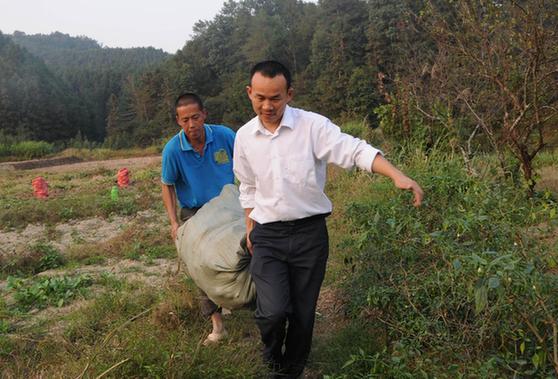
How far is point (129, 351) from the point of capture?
2.36 m

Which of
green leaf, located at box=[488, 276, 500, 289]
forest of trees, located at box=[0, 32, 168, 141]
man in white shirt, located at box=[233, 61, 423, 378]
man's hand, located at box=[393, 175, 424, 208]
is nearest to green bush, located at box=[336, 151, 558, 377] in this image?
green leaf, located at box=[488, 276, 500, 289]

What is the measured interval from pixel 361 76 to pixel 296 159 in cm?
3017

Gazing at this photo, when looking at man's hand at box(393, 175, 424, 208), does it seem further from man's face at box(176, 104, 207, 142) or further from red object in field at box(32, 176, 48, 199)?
red object in field at box(32, 176, 48, 199)

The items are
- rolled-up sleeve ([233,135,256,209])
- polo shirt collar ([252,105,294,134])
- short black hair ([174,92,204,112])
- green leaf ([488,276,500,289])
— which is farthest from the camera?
short black hair ([174,92,204,112])

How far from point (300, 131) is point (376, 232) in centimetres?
65

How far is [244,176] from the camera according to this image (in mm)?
2678

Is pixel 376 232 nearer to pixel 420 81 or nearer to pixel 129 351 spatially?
pixel 129 351

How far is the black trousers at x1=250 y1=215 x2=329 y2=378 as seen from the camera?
2.52 meters

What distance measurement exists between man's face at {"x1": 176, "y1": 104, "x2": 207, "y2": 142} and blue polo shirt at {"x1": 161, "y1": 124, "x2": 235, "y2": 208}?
90 millimetres

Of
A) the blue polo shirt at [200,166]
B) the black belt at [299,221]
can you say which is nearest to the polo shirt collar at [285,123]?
the black belt at [299,221]

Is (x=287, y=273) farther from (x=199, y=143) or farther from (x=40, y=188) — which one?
(x=40, y=188)

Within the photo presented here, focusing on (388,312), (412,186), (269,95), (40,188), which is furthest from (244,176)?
(40,188)

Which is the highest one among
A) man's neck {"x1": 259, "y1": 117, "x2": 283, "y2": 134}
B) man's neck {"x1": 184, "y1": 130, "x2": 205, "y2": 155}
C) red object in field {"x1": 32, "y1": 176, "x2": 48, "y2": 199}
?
man's neck {"x1": 259, "y1": 117, "x2": 283, "y2": 134}

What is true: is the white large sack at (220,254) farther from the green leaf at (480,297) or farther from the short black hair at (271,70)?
the green leaf at (480,297)
